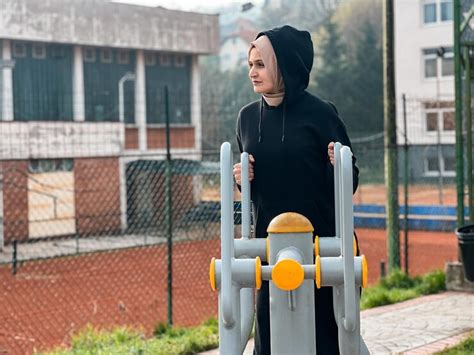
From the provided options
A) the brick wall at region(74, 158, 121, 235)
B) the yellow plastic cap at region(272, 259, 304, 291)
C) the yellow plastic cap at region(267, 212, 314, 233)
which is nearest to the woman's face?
the yellow plastic cap at region(267, 212, 314, 233)

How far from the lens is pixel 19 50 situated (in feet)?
82.0

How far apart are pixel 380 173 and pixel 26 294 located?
24.7 metres

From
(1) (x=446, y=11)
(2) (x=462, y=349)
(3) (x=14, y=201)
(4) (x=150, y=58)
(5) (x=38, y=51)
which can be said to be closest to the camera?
(2) (x=462, y=349)

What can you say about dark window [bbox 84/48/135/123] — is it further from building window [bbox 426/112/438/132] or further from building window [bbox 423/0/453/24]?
building window [bbox 423/0/453/24]

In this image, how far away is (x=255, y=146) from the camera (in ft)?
11.5

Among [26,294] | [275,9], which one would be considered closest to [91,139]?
[26,294]

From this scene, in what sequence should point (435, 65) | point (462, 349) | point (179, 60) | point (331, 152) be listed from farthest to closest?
point (435, 65) < point (179, 60) < point (462, 349) < point (331, 152)

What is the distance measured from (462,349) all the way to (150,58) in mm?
24597

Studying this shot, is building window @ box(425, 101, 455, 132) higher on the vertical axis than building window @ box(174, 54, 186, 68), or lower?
Answer: lower

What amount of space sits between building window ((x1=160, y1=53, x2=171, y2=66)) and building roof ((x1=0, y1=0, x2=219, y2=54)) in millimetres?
631

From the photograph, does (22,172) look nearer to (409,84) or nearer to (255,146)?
(255,146)

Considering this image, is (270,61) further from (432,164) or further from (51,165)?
(432,164)

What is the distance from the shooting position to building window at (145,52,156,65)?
29359 mm

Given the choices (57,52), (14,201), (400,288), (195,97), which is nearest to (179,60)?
(195,97)
